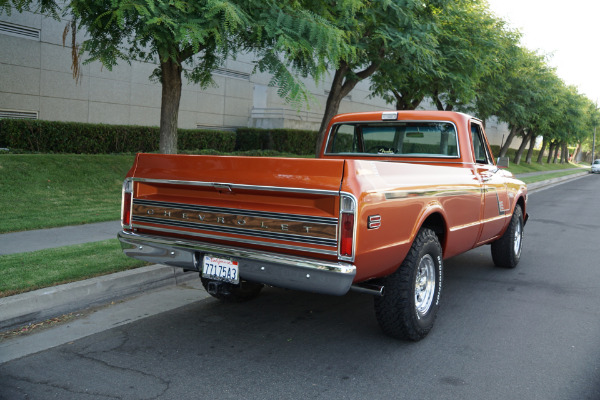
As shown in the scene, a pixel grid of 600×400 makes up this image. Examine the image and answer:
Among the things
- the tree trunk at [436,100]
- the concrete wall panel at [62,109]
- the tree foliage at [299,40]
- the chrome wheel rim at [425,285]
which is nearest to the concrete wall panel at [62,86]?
the concrete wall panel at [62,109]

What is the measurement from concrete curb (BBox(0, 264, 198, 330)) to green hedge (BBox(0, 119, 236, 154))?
30.3ft

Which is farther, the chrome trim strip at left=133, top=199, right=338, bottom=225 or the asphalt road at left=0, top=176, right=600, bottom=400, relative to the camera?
the chrome trim strip at left=133, top=199, right=338, bottom=225

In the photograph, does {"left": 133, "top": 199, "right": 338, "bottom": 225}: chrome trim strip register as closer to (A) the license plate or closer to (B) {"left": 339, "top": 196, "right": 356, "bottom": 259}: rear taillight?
(B) {"left": 339, "top": 196, "right": 356, "bottom": 259}: rear taillight

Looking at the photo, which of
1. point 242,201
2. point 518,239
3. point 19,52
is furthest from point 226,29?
point 19,52

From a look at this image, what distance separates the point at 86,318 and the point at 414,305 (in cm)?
281

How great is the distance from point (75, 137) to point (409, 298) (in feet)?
41.1

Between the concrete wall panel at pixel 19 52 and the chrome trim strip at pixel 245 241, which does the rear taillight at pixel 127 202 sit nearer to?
the chrome trim strip at pixel 245 241

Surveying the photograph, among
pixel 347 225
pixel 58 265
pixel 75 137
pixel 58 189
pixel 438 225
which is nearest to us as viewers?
pixel 347 225

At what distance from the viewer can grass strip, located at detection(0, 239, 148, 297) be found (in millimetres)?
5113

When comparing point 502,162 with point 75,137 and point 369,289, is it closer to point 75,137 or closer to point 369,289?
point 369,289

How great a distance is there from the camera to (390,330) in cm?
436

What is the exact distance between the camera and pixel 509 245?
7199 mm

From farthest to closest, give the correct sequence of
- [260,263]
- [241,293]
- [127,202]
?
[241,293] → [127,202] → [260,263]

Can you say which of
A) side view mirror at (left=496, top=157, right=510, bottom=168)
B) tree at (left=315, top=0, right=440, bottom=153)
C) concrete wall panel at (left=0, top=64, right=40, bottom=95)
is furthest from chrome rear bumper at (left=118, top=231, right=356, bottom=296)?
concrete wall panel at (left=0, top=64, right=40, bottom=95)
